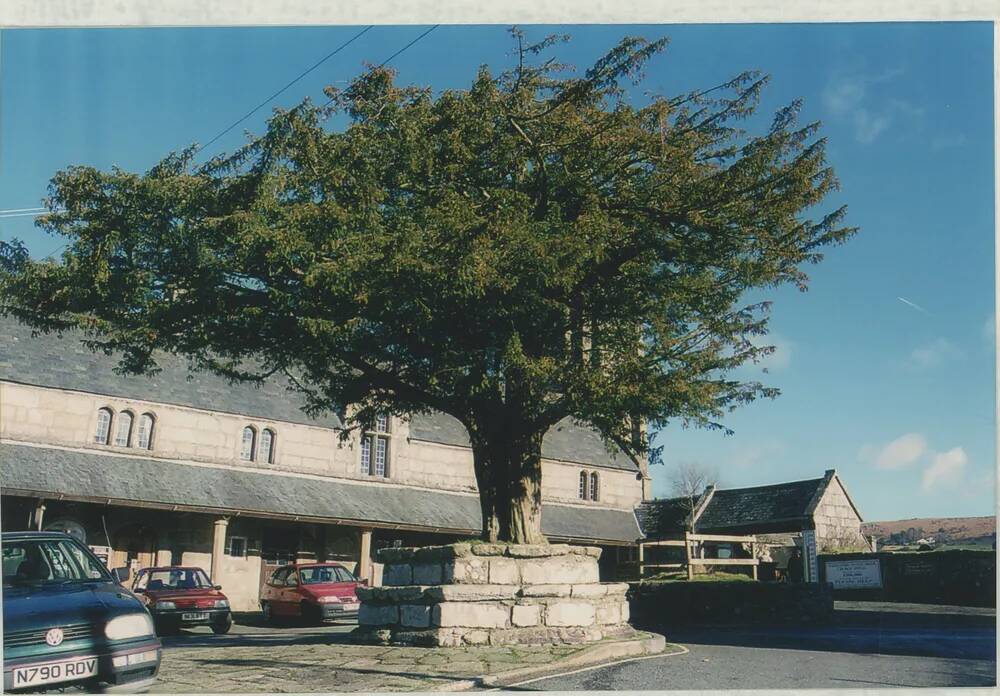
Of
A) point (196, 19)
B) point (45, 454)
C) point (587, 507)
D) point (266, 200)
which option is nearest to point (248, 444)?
point (45, 454)

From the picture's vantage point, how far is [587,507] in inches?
1511

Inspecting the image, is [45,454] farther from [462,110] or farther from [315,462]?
[462,110]

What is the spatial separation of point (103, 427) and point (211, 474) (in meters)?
3.72

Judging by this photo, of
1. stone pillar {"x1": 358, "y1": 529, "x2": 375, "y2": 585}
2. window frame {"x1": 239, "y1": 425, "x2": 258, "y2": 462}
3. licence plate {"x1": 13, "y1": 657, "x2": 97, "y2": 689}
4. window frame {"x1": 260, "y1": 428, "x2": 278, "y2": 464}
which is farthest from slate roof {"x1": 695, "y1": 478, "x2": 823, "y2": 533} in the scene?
licence plate {"x1": 13, "y1": 657, "x2": 97, "y2": 689}

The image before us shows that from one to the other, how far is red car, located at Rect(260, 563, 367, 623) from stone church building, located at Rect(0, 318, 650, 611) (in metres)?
4.95

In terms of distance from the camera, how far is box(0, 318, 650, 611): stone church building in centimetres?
2592

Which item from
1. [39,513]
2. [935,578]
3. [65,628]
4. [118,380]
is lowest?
[65,628]

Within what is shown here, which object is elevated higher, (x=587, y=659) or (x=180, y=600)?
(x=180, y=600)

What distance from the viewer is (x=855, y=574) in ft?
92.5

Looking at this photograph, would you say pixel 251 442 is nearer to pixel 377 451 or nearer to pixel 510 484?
pixel 377 451

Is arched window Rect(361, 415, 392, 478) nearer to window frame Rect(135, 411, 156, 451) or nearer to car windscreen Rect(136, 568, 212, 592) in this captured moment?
window frame Rect(135, 411, 156, 451)

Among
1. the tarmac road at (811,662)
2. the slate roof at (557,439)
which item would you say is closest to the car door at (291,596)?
the tarmac road at (811,662)

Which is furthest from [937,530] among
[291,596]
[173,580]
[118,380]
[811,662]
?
[118,380]

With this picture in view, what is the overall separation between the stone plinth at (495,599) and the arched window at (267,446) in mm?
18722
